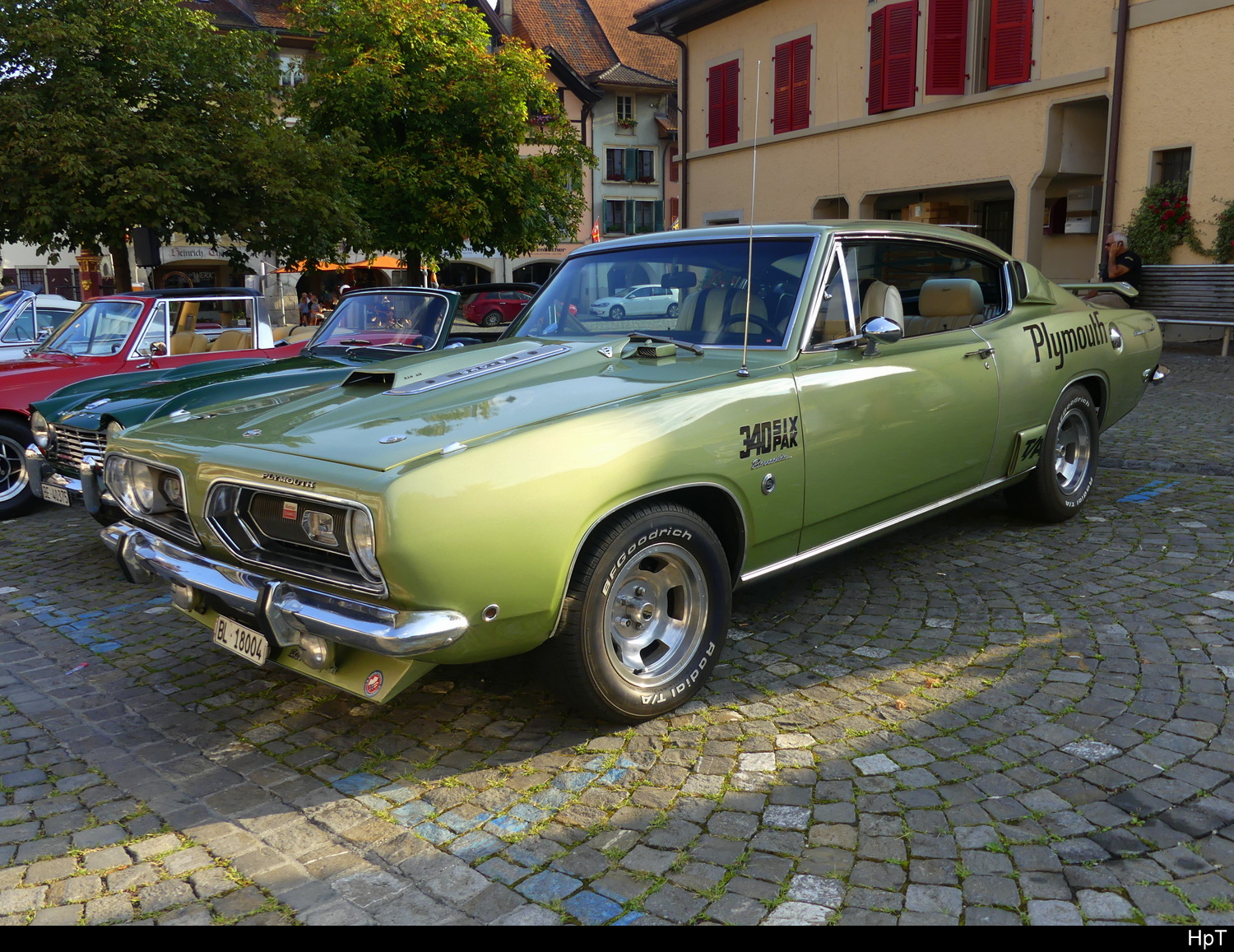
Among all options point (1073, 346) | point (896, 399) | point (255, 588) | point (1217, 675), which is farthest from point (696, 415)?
point (1073, 346)

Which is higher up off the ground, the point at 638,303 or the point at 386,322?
the point at 638,303

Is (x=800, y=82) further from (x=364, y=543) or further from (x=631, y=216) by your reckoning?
(x=631, y=216)

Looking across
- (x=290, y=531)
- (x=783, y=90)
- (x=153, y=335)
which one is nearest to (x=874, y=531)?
(x=290, y=531)

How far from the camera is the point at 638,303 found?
14.2ft

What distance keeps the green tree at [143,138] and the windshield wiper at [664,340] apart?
10831 millimetres

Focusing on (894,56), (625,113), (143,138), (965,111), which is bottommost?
(143,138)

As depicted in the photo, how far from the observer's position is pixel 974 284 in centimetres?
494

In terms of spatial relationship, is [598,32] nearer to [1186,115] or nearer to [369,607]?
[1186,115]

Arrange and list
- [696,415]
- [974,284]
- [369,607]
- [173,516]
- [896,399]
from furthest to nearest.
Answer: [974,284] → [896,399] → [173,516] → [696,415] → [369,607]

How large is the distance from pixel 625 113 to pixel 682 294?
40157 mm

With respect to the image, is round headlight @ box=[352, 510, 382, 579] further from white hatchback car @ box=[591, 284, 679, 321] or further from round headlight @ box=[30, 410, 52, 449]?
round headlight @ box=[30, 410, 52, 449]

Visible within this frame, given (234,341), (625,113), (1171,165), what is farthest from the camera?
(625,113)

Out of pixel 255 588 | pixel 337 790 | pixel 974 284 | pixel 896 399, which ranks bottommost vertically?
pixel 337 790

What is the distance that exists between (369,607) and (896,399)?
2352 millimetres
